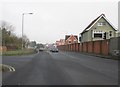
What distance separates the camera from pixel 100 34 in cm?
7250

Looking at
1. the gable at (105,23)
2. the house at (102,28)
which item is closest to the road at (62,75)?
the house at (102,28)

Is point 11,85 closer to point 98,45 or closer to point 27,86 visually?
Result: point 27,86

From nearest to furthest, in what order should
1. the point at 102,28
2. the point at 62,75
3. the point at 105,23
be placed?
the point at 62,75, the point at 102,28, the point at 105,23

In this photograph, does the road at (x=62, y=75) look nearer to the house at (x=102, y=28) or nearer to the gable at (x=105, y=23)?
the house at (x=102, y=28)

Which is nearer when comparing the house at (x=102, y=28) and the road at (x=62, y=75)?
the road at (x=62, y=75)

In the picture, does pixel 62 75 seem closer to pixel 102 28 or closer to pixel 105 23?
pixel 102 28

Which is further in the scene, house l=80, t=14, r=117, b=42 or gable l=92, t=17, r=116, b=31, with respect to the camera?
gable l=92, t=17, r=116, b=31

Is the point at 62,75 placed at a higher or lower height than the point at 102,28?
lower

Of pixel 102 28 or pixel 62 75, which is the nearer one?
pixel 62 75

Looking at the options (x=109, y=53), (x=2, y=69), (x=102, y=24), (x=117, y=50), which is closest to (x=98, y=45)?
(x=109, y=53)

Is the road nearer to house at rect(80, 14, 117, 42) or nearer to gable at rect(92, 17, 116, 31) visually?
house at rect(80, 14, 117, 42)

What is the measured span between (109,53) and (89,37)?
3317 centimetres

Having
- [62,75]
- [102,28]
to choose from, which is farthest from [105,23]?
[62,75]

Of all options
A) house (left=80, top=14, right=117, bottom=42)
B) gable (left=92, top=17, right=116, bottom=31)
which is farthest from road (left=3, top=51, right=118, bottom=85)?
gable (left=92, top=17, right=116, bottom=31)
